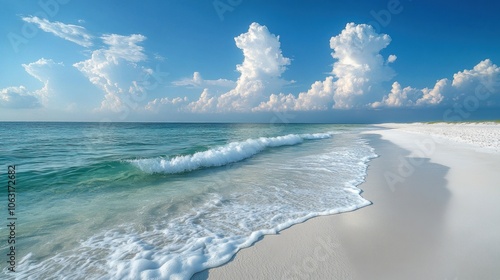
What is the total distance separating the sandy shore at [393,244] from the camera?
3127mm

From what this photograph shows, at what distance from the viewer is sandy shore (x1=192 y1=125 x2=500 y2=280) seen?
3.13m

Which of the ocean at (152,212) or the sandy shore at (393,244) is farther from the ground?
the sandy shore at (393,244)

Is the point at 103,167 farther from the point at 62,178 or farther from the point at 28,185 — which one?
the point at 28,185

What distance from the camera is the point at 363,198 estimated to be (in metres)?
6.31

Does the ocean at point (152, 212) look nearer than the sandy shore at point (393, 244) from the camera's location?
No

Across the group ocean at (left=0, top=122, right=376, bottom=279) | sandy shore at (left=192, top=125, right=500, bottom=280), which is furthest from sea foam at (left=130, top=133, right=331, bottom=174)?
sandy shore at (left=192, top=125, right=500, bottom=280)

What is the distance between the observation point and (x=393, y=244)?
3773mm

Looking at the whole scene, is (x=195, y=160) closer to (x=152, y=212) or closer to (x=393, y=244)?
(x=152, y=212)

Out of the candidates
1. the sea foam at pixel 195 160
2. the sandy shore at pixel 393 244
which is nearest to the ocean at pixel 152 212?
the sea foam at pixel 195 160

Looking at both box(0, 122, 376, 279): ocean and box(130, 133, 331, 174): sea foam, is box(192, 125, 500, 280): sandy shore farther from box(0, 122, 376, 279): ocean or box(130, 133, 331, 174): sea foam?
box(130, 133, 331, 174): sea foam

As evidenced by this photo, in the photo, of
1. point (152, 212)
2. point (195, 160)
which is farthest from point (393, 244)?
point (195, 160)

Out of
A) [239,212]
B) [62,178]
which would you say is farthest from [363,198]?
[62,178]

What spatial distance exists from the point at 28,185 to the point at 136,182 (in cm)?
365

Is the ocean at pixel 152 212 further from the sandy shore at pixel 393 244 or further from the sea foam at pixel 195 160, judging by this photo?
the sandy shore at pixel 393 244
